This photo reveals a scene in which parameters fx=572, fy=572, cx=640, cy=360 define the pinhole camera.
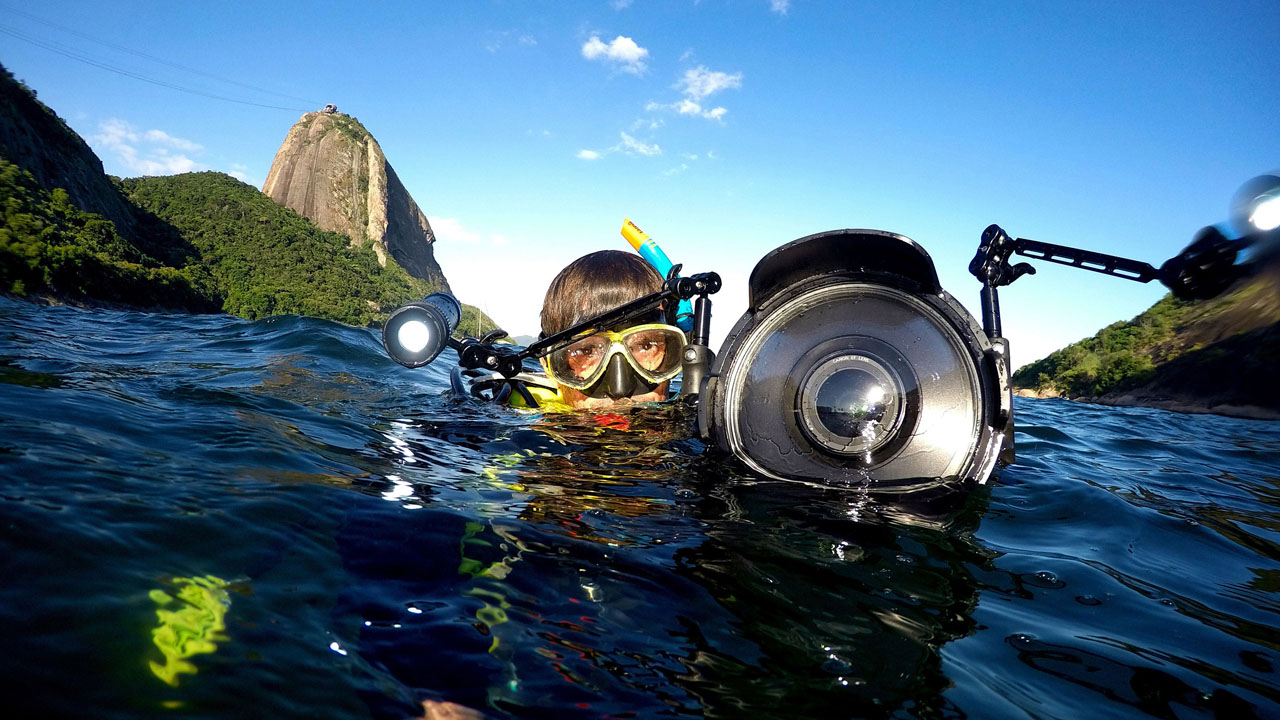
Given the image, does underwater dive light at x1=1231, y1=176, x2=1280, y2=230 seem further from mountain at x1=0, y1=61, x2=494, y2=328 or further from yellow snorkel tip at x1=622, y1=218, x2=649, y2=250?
mountain at x1=0, y1=61, x2=494, y2=328

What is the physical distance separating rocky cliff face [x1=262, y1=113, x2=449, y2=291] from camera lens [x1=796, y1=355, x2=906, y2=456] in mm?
98280

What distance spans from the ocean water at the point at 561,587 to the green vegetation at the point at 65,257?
92.0ft

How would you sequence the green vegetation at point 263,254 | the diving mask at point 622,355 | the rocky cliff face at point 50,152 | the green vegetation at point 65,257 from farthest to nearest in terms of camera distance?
the green vegetation at point 263,254
the rocky cliff face at point 50,152
the green vegetation at point 65,257
the diving mask at point 622,355

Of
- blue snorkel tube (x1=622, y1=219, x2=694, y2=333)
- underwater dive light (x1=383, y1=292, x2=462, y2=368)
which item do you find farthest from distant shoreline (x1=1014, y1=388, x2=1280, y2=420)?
underwater dive light (x1=383, y1=292, x2=462, y2=368)

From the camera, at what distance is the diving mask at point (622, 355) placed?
11.8ft

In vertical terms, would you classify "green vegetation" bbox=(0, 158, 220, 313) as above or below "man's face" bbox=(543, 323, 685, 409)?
above

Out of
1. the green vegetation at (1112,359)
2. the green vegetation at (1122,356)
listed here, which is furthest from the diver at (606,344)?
the green vegetation at (1112,359)

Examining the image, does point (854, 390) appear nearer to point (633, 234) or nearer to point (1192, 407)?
point (633, 234)

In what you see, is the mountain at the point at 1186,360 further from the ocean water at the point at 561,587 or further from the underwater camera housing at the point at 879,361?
the ocean water at the point at 561,587

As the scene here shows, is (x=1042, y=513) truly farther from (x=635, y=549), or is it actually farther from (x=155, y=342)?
(x=155, y=342)

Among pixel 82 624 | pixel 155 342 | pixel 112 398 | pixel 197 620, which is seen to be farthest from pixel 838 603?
pixel 155 342

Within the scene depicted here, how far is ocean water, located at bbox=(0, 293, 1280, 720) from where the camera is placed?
39.7 inches

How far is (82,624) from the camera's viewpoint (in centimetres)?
98

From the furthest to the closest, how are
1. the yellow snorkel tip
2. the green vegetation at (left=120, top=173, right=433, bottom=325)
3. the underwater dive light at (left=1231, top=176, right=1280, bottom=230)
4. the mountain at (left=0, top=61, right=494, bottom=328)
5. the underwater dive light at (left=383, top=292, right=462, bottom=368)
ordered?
the green vegetation at (left=120, top=173, right=433, bottom=325) → the mountain at (left=0, top=61, right=494, bottom=328) → the yellow snorkel tip → the underwater dive light at (left=383, top=292, right=462, bottom=368) → the underwater dive light at (left=1231, top=176, right=1280, bottom=230)
